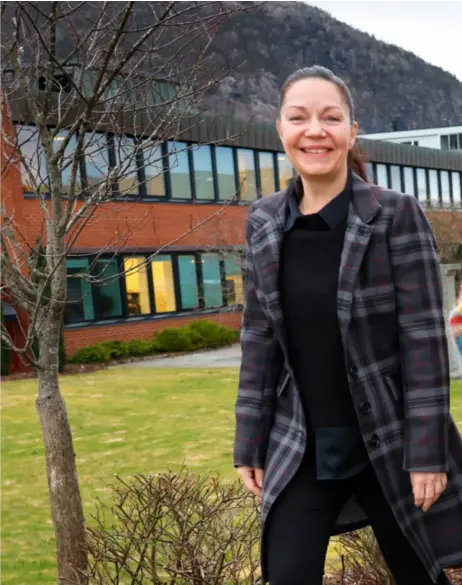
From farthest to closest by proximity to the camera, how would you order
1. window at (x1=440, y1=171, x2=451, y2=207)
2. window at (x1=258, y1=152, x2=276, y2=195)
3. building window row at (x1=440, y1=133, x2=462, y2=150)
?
building window row at (x1=440, y1=133, x2=462, y2=150), window at (x1=440, y1=171, x2=451, y2=207), window at (x1=258, y1=152, x2=276, y2=195)

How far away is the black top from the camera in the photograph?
2.37 metres

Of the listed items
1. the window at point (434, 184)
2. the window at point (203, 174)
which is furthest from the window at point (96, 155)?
the window at point (434, 184)

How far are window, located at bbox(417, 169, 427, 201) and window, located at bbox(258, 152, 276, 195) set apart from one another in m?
10.3

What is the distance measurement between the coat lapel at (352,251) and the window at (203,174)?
74.8ft

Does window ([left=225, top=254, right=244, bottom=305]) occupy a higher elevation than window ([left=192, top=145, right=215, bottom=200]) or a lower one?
lower

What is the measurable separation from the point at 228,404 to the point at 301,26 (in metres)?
184

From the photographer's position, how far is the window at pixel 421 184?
35.2 metres

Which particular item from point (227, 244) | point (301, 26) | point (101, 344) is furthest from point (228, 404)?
point (301, 26)

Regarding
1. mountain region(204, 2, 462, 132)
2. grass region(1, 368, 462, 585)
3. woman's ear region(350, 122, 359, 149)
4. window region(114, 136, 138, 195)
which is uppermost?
mountain region(204, 2, 462, 132)

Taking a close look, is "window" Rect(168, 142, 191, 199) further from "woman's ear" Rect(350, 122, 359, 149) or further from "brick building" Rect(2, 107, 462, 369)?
"woman's ear" Rect(350, 122, 359, 149)

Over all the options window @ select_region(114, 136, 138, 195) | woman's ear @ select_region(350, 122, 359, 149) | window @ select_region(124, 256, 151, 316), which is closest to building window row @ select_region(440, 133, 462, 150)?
window @ select_region(124, 256, 151, 316)

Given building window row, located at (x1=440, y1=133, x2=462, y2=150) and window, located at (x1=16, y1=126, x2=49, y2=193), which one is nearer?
window, located at (x1=16, y1=126, x2=49, y2=193)

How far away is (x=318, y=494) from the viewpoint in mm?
2389

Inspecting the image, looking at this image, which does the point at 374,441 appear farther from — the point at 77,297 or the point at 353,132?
the point at 77,297
